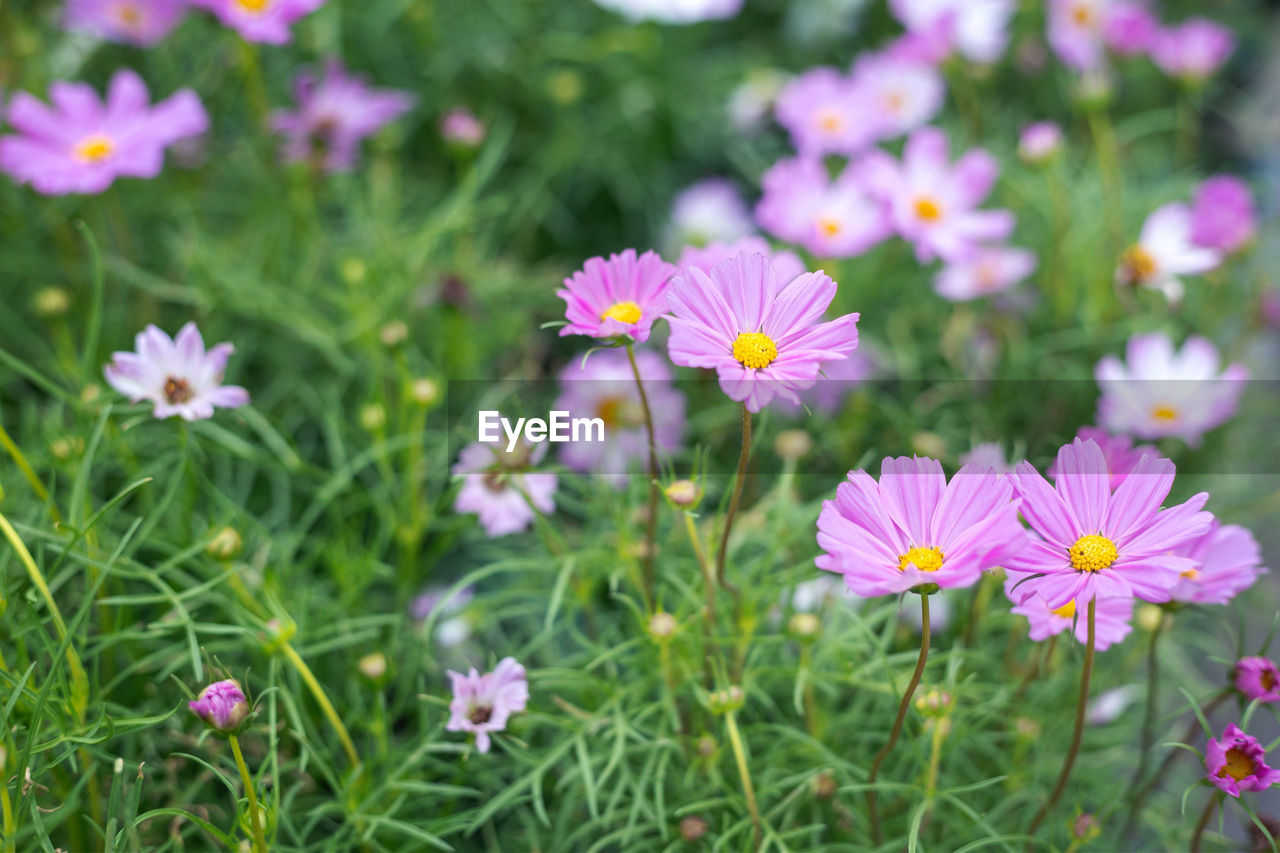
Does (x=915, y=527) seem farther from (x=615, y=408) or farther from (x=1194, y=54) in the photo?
(x=1194, y=54)

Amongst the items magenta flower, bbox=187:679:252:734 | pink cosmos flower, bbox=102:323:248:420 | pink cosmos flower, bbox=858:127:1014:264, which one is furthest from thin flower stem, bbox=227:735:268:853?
pink cosmos flower, bbox=858:127:1014:264

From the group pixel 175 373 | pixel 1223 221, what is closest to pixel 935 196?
pixel 1223 221

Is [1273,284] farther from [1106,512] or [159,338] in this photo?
[159,338]

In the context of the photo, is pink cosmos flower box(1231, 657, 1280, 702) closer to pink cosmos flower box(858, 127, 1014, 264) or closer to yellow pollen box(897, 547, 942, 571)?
yellow pollen box(897, 547, 942, 571)

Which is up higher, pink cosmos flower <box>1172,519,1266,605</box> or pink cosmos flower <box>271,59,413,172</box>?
pink cosmos flower <box>271,59,413,172</box>

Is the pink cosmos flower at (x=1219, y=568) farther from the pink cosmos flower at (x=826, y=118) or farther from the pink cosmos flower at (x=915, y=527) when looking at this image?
the pink cosmos flower at (x=826, y=118)

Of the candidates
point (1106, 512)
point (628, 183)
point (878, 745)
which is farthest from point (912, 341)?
point (1106, 512)

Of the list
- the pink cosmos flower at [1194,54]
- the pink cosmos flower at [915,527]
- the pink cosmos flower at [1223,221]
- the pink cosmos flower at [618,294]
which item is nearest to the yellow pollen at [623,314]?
the pink cosmos flower at [618,294]
